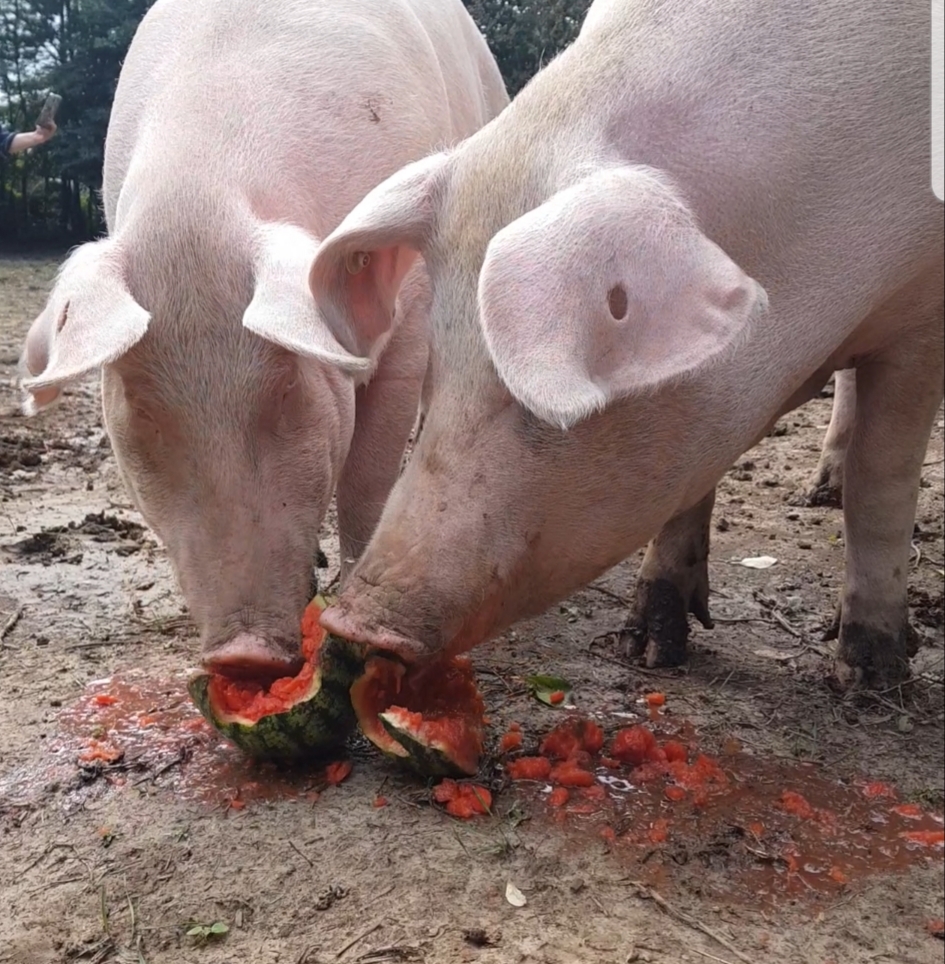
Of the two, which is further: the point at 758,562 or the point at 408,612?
the point at 758,562

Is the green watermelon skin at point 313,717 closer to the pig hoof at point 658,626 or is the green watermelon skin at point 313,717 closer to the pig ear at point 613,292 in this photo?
the pig ear at point 613,292

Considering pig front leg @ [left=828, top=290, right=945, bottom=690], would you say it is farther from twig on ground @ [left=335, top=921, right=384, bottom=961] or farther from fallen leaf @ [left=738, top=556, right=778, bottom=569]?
twig on ground @ [left=335, top=921, right=384, bottom=961]

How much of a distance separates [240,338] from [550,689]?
1.34 metres

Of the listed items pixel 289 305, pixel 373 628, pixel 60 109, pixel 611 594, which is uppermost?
pixel 60 109

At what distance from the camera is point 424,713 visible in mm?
2768

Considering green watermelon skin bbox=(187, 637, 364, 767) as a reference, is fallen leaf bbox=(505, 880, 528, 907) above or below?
below

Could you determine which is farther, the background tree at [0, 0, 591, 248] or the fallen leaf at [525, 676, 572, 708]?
the background tree at [0, 0, 591, 248]

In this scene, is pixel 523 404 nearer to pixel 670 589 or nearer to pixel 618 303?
pixel 618 303

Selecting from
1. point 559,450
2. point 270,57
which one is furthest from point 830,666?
point 270,57

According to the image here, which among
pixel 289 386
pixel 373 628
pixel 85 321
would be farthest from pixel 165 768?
pixel 85 321

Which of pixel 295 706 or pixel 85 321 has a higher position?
pixel 85 321

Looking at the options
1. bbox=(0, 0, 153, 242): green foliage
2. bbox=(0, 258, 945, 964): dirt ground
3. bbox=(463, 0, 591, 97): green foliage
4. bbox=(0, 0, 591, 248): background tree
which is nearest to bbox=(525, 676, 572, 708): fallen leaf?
bbox=(0, 258, 945, 964): dirt ground

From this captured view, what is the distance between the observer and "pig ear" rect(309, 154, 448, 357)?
8.39ft

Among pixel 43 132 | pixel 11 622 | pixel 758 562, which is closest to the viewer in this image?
pixel 11 622
